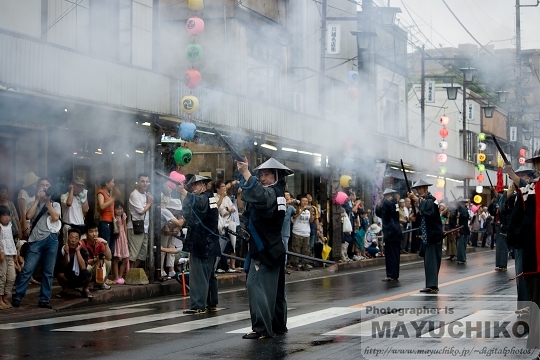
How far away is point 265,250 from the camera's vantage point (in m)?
9.36

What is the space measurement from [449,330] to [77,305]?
20.2ft

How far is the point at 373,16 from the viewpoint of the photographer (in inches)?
940

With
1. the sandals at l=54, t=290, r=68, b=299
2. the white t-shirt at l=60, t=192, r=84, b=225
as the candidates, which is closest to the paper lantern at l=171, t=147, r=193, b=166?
the white t-shirt at l=60, t=192, r=84, b=225

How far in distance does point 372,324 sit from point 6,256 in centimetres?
523

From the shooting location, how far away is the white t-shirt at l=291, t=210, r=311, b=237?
68.1 ft

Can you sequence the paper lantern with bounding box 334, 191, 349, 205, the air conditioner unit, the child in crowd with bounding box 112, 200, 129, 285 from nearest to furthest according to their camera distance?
the child in crowd with bounding box 112, 200, 129, 285
the paper lantern with bounding box 334, 191, 349, 205
the air conditioner unit

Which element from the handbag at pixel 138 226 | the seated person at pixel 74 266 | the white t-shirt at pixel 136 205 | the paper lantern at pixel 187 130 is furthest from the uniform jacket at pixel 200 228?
the paper lantern at pixel 187 130

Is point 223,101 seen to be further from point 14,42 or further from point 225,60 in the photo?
point 14,42

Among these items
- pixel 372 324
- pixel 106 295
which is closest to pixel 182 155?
pixel 106 295

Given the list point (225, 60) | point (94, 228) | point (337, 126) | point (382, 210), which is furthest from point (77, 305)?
point (337, 126)

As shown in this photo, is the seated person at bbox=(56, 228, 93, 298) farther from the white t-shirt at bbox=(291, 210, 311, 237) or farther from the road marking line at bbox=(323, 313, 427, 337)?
the white t-shirt at bbox=(291, 210, 311, 237)

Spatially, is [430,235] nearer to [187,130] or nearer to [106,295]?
[187,130]

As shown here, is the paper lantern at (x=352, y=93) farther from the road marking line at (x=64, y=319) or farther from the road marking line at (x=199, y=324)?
the road marking line at (x=199, y=324)

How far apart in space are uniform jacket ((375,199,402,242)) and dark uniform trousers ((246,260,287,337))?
8815 millimetres
